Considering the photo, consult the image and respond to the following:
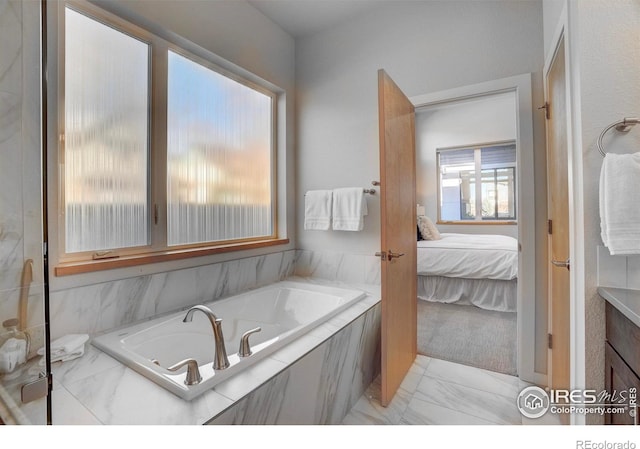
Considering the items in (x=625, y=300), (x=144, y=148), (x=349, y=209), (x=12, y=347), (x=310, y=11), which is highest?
(x=310, y=11)

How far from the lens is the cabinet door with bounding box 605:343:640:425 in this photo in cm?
79

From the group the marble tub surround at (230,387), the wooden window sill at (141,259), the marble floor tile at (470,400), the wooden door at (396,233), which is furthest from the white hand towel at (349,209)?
the marble floor tile at (470,400)

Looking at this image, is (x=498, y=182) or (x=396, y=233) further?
(x=498, y=182)

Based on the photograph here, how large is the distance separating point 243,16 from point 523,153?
7.62 feet

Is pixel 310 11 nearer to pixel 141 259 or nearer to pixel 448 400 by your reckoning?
pixel 141 259

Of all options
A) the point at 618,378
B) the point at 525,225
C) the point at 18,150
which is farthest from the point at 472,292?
the point at 18,150

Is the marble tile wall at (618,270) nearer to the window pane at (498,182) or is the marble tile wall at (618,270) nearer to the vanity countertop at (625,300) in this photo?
the vanity countertop at (625,300)

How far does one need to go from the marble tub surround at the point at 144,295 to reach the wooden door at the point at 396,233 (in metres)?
1.16

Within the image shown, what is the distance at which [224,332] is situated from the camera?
A: 1896mm

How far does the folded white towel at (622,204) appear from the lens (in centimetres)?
94

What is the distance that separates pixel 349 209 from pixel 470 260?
5.77 ft

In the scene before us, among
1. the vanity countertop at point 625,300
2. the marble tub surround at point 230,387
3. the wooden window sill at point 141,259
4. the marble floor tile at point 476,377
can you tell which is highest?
the wooden window sill at point 141,259

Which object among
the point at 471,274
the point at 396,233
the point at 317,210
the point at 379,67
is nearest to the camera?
the point at 396,233
